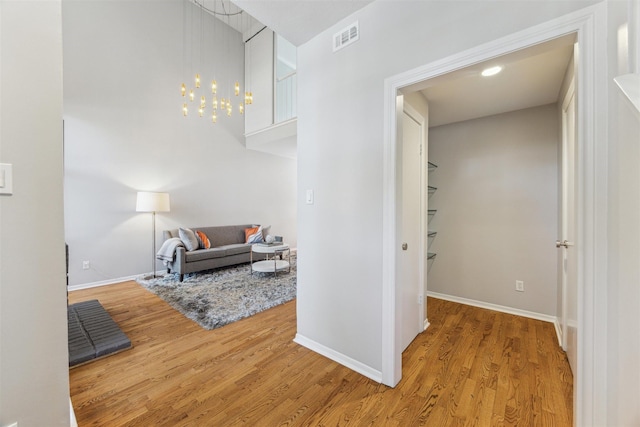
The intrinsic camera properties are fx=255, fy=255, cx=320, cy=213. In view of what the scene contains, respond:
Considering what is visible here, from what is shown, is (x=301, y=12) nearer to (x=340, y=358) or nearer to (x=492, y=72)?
(x=492, y=72)

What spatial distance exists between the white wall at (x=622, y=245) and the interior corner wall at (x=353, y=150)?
0.53m

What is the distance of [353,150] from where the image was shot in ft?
6.03

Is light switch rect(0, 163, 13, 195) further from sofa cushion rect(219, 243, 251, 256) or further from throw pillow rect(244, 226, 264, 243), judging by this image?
throw pillow rect(244, 226, 264, 243)

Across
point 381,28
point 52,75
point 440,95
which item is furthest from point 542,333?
point 52,75

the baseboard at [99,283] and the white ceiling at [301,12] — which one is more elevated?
the white ceiling at [301,12]

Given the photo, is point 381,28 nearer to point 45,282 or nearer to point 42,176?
point 42,176

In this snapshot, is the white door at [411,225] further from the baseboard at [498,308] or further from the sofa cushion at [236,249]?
the sofa cushion at [236,249]

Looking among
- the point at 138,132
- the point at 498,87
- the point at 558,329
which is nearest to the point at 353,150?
the point at 498,87

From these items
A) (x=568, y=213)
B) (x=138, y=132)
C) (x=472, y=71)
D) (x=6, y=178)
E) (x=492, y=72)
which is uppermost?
(x=138, y=132)

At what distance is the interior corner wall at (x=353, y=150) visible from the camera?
1479 millimetres

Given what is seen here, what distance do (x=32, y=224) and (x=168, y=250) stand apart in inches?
140

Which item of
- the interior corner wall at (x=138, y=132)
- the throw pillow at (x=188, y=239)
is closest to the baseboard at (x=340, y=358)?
the throw pillow at (x=188, y=239)

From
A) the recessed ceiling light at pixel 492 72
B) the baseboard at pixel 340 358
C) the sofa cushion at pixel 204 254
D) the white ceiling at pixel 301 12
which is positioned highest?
the white ceiling at pixel 301 12

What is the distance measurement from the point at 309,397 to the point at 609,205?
5.84ft
